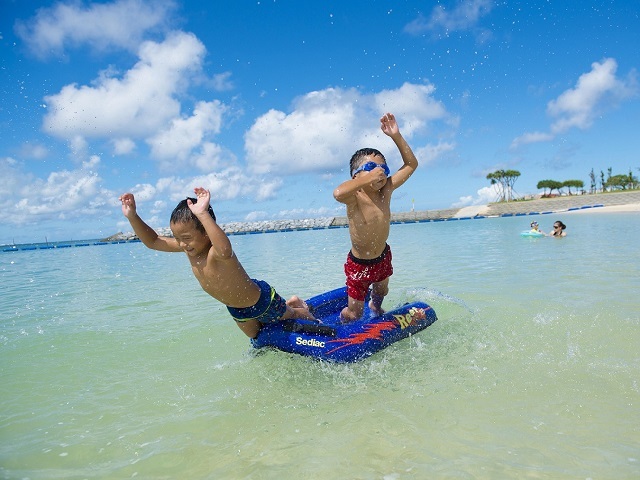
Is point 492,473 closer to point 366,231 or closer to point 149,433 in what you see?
point 149,433

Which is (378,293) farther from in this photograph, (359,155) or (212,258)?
(212,258)

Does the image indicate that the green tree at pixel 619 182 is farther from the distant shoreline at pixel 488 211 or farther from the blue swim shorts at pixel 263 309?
the blue swim shorts at pixel 263 309

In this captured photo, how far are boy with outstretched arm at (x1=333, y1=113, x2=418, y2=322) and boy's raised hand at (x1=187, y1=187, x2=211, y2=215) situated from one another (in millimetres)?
1169

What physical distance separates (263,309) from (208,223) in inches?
46.1

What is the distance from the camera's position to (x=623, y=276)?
6.88m

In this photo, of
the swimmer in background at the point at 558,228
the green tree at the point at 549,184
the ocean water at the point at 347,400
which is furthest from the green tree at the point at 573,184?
the ocean water at the point at 347,400

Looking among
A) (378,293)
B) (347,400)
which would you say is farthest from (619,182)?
(347,400)

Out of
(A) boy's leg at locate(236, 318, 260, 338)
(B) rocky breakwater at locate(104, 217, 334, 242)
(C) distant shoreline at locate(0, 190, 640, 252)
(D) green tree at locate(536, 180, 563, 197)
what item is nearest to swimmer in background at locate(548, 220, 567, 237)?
(A) boy's leg at locate(236, 318, 260, 338)

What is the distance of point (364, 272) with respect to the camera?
14.5 feet

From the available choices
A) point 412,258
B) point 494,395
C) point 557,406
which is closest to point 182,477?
point 494,395

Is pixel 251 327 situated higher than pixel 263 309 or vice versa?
pixel 263 309

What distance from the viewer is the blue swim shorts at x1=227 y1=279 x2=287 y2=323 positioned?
3.95 metres

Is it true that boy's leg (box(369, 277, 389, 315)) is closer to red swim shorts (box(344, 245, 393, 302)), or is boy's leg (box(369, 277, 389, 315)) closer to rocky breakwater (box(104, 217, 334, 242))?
red swim shorts (box(344, 245, 393, 302))

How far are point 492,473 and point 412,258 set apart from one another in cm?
1036
